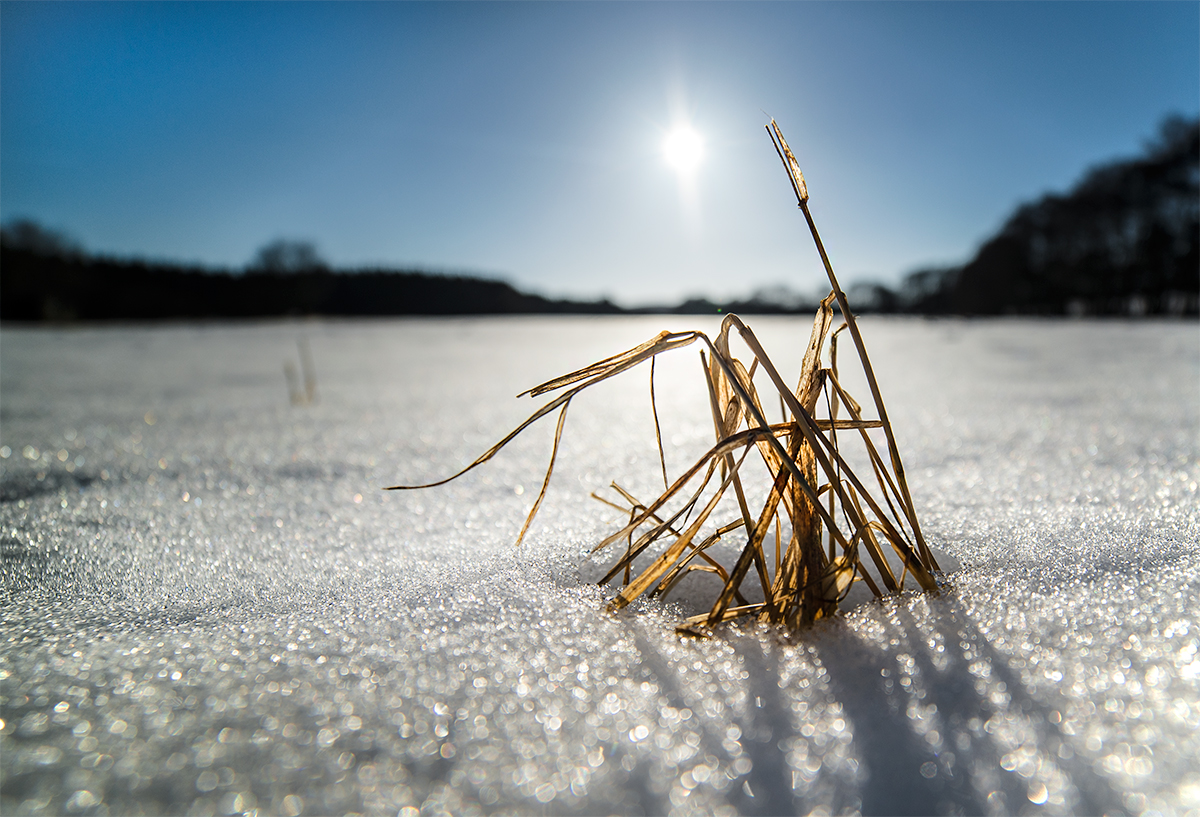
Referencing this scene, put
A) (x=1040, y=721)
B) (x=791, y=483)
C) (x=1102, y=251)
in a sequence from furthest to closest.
Answer: 1. (x=1102, y=251)
2. (x=791, y=483)
3. (x=1040, y=721)

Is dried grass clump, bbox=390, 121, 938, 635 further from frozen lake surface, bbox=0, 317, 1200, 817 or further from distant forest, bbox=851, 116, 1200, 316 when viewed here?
distant forest, bbox=851, 116, 1200, 316

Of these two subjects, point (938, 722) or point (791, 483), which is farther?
point (791, 483)

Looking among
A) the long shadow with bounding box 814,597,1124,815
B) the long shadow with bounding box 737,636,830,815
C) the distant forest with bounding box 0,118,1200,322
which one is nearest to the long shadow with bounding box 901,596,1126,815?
the long shadow with bounding box 814,597,1124,815

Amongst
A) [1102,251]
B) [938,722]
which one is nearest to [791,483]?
[938,722]

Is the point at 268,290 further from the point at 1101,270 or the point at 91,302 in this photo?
the point at 1101,270

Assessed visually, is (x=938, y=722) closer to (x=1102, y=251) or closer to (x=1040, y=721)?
(x=1040, y=721)

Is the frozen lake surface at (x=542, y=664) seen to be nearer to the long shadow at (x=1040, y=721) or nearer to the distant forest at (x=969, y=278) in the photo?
the long shadow at (x=1040, y=721)

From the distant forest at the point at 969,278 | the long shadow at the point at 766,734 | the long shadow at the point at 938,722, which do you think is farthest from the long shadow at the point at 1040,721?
the distant forest at the point at 969,278

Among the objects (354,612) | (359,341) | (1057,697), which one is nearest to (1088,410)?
(1057,697)
